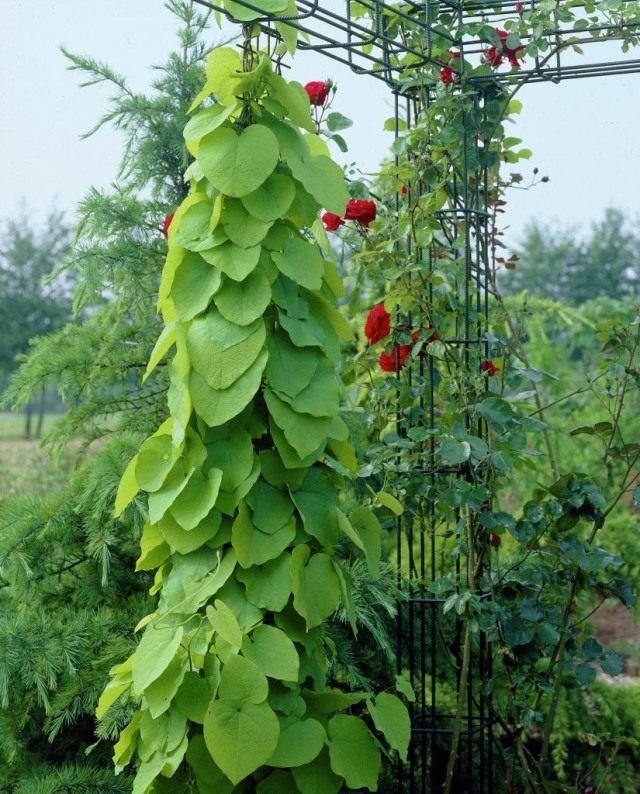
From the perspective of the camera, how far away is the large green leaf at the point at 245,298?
1.37 m

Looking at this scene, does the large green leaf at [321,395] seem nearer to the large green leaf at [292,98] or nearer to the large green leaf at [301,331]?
the large green leaf at [301,331]

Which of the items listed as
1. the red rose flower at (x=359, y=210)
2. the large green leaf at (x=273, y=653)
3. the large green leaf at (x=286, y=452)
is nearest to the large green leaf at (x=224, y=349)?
the large green leaf at (x=286, y=452)

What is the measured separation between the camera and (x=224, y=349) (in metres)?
1.38

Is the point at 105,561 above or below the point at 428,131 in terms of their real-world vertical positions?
below

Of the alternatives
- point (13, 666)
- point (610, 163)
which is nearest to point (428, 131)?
point (13, 666)

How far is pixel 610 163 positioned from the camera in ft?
51.5

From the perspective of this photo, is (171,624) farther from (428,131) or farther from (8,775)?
(428,131)

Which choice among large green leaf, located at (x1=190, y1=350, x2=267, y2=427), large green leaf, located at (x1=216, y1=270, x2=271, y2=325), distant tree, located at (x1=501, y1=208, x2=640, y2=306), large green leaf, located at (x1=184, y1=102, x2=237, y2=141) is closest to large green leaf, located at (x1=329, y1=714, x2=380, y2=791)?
large green leaf, located at (x1=190, y1=350, x2=267, y2=427)

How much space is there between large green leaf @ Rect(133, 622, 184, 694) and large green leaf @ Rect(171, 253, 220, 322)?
0.44 metres

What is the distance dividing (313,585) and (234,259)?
47 cm

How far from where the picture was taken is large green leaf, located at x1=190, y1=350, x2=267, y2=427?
137 cm

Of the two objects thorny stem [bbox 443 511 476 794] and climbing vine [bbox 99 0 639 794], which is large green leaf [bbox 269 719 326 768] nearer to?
climbing vine [bbox 99 0 639 794]

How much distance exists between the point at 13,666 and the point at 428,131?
1435 mm

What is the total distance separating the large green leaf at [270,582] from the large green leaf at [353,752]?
8.5 inches
